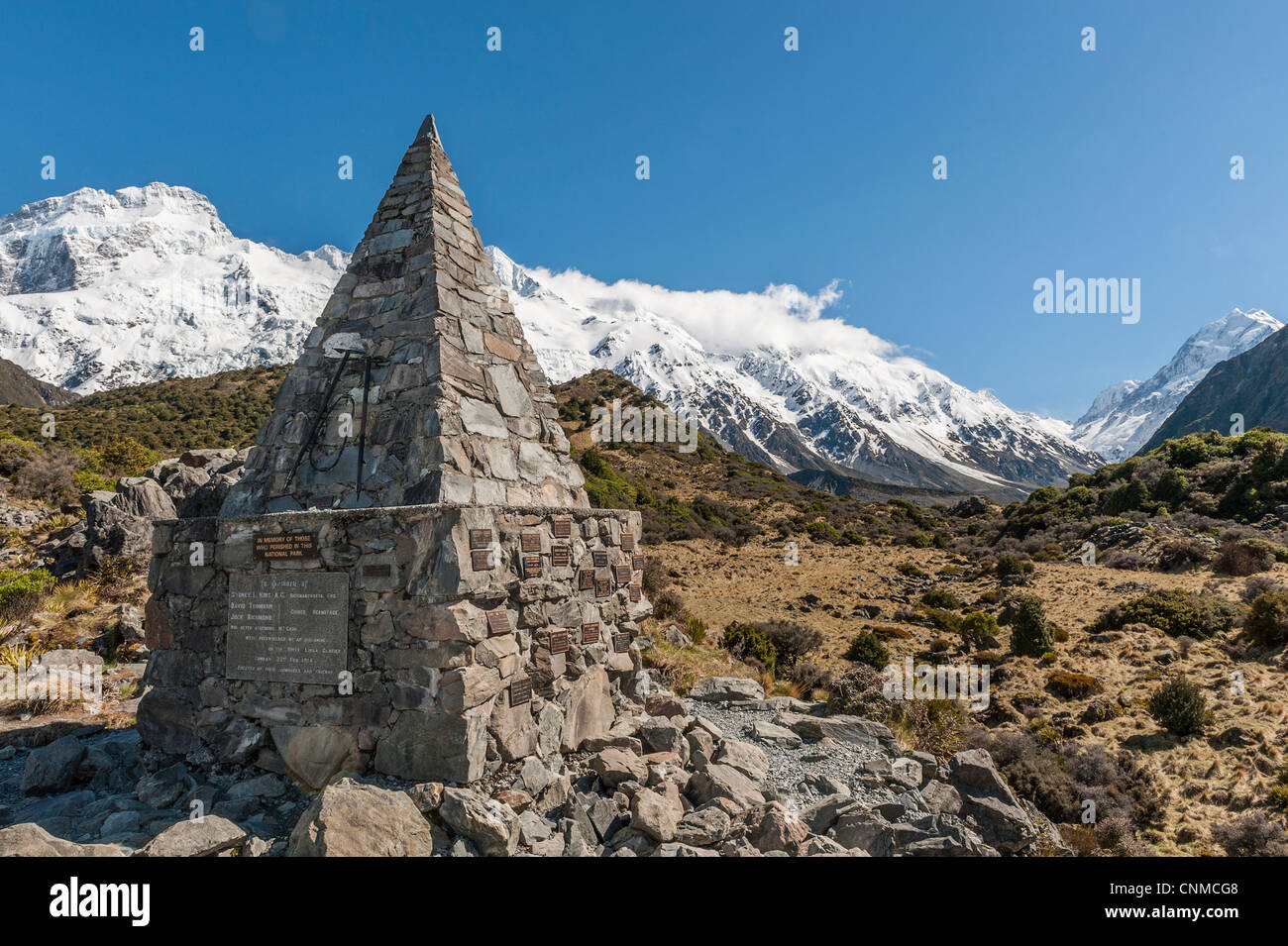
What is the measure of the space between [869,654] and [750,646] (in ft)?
11.1

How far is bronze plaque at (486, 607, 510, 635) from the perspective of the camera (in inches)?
177

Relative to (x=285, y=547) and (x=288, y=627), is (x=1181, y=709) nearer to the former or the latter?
(x=288, y=627)

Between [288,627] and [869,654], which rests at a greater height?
[288,627]

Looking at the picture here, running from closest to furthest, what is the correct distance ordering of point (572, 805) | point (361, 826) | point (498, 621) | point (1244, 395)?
point (361, 826), point (572, 805), point (498, 621), point (1244, 395)

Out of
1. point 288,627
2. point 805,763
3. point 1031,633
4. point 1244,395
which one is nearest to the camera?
point 288,627

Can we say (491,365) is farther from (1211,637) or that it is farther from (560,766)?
(1211,637)

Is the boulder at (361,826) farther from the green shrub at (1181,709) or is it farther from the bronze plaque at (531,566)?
the green shrub at (1181,709)

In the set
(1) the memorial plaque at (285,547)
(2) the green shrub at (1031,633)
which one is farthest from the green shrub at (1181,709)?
(1) the memorial plaque at (285,547)

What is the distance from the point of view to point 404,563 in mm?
4363

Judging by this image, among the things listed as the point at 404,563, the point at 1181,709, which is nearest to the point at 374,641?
the point at 404,563

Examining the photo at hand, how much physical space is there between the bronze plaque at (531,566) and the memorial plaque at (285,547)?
1.54 m

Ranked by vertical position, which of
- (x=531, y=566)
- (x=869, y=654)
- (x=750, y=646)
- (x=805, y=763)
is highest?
(x=531, y=566)

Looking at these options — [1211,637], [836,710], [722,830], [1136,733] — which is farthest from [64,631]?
[1211,637]

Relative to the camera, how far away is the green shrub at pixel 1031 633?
15.0 meters
